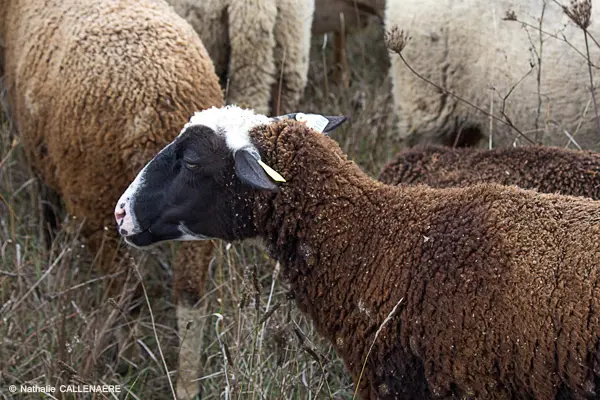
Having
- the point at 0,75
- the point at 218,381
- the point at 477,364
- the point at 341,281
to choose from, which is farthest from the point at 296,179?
the point at 0,75

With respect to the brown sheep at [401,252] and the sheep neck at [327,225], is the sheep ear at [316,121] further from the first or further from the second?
the sheep neck at [327,225]

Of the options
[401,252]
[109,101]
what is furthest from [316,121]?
[109,101]

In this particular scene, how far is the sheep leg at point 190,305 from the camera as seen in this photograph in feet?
12.2

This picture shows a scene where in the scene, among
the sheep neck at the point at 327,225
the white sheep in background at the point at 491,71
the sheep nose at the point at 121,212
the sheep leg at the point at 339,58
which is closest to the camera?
the sheep neck at the point at 327,225

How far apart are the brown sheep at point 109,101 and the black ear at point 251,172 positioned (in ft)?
3.41

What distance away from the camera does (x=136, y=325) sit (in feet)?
12.2

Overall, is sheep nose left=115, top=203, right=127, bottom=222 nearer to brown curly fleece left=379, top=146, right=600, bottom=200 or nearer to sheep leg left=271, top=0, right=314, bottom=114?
brown curly fleece left=379, top=146, right=600, bottom=200

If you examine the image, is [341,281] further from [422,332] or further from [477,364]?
[477,364]

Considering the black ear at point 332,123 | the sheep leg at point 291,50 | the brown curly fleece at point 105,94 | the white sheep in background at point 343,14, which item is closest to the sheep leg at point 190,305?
the brown curly fleece at point 105,94

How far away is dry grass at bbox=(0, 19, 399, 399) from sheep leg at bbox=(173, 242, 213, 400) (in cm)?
6

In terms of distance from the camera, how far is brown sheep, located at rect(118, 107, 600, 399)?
2316 mm

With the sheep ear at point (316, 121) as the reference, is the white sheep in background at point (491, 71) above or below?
above

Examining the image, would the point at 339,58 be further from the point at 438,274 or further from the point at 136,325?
the point at 438,274

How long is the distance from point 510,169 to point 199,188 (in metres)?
1.35
